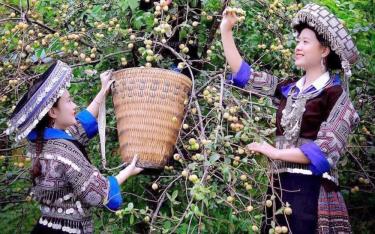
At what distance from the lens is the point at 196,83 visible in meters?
3.36

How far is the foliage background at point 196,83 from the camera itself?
3012 millimetres

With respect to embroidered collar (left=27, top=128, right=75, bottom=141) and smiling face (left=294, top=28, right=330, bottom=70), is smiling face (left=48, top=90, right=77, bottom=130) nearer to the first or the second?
embroidered collar (left=27, top=128, right=75, bottom=141)

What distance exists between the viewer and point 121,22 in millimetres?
3578

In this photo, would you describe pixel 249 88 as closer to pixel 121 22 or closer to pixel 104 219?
pixel 121 22

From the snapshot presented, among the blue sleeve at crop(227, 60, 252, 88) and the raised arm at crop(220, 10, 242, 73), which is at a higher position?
the raised arm at crop(220, 10, 242, 73)

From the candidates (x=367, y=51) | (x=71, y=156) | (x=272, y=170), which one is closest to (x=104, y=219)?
(x=71, y=156)

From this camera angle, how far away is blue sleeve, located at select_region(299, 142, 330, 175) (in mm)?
2888

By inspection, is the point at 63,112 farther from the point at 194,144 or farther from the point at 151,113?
the point at 194,144

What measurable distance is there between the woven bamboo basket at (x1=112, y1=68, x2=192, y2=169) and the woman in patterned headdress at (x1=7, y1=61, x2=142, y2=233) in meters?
0.08

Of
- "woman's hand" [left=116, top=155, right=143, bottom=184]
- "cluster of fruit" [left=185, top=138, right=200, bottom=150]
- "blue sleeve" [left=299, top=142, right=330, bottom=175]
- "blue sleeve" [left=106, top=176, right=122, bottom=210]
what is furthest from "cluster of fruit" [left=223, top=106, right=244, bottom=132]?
"blue sleeve" [left=106, top=176, right=122, bottom=210]

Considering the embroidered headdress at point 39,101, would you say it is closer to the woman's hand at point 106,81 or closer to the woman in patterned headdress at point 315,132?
the woman's hand at point 106,81

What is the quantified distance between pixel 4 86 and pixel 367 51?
2.07 m

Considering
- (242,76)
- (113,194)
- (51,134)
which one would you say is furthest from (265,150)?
(51,134)

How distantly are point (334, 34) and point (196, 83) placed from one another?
2.37 ft
